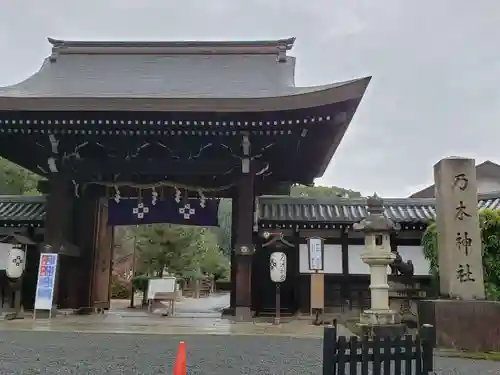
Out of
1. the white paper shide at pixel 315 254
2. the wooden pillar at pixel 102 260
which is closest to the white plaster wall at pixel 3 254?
the wooden pillar at pixel 102 260

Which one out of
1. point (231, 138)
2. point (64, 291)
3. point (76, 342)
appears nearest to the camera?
point (76, 342)

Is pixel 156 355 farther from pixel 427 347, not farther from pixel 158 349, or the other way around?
pixel 427 347

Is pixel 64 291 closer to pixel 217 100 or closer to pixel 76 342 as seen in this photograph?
pixel 76 342

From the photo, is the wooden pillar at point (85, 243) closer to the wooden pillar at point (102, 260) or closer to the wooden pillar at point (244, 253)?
the wooden pillar at point (102, 260)

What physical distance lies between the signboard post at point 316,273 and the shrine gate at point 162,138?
4.45 feet

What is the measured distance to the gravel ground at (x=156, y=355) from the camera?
510 centimetres

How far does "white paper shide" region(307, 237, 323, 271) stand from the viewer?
1037cm

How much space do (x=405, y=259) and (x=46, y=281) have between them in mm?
8081

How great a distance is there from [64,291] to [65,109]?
4.51 metres

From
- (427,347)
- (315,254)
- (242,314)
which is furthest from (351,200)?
(427,347)

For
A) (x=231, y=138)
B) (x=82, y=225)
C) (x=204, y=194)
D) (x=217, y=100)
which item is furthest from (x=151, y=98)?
(x=82, y=225)

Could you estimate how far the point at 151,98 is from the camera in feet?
30.3

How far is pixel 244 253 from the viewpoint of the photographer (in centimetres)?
993

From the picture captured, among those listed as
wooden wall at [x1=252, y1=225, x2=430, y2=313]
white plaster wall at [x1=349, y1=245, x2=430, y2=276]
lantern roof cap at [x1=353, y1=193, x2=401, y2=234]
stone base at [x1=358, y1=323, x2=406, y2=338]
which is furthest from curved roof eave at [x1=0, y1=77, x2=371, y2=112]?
white plaster wall at [x1=349, y1=245, x2=430, y2=276]
